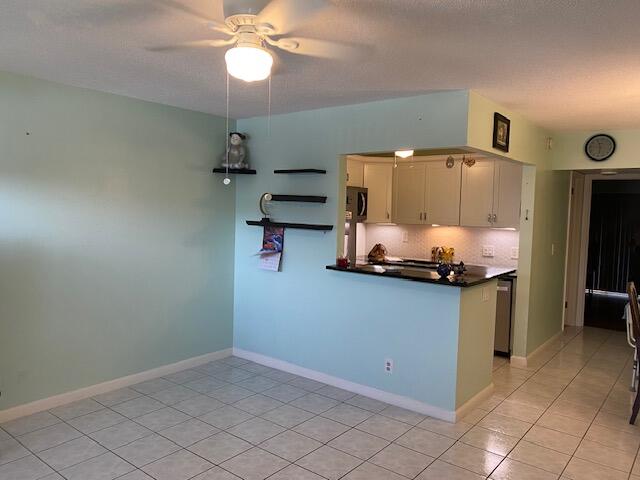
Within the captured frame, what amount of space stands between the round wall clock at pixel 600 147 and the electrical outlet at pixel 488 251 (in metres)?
1.45

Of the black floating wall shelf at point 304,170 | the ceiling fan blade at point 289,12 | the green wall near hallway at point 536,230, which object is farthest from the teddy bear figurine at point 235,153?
the ceiling fan blade at point 289,12

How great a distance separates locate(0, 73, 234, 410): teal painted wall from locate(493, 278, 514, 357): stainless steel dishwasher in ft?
9.51

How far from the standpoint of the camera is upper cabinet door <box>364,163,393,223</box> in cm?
616

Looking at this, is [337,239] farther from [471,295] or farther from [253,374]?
[253,374]

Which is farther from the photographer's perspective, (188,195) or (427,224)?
(427,224)

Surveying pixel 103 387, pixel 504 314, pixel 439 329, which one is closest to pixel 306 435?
pixel 439 329

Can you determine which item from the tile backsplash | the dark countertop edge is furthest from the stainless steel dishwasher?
the dark countertop edge

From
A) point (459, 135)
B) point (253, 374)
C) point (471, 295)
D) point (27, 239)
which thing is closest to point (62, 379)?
point (27, 239)

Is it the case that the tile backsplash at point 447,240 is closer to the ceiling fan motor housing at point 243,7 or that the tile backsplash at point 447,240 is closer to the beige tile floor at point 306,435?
the beige tile floor at point 306,435

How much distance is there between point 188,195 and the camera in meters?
4.41

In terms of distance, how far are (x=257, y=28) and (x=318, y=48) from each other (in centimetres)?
44

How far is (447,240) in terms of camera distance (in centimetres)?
602

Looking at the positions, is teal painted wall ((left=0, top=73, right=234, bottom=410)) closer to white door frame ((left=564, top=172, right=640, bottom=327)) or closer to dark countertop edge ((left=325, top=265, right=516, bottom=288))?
dark countertop edge ((left=325, top=265, right=516, bottom=288))

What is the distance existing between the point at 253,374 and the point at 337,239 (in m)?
1.49
